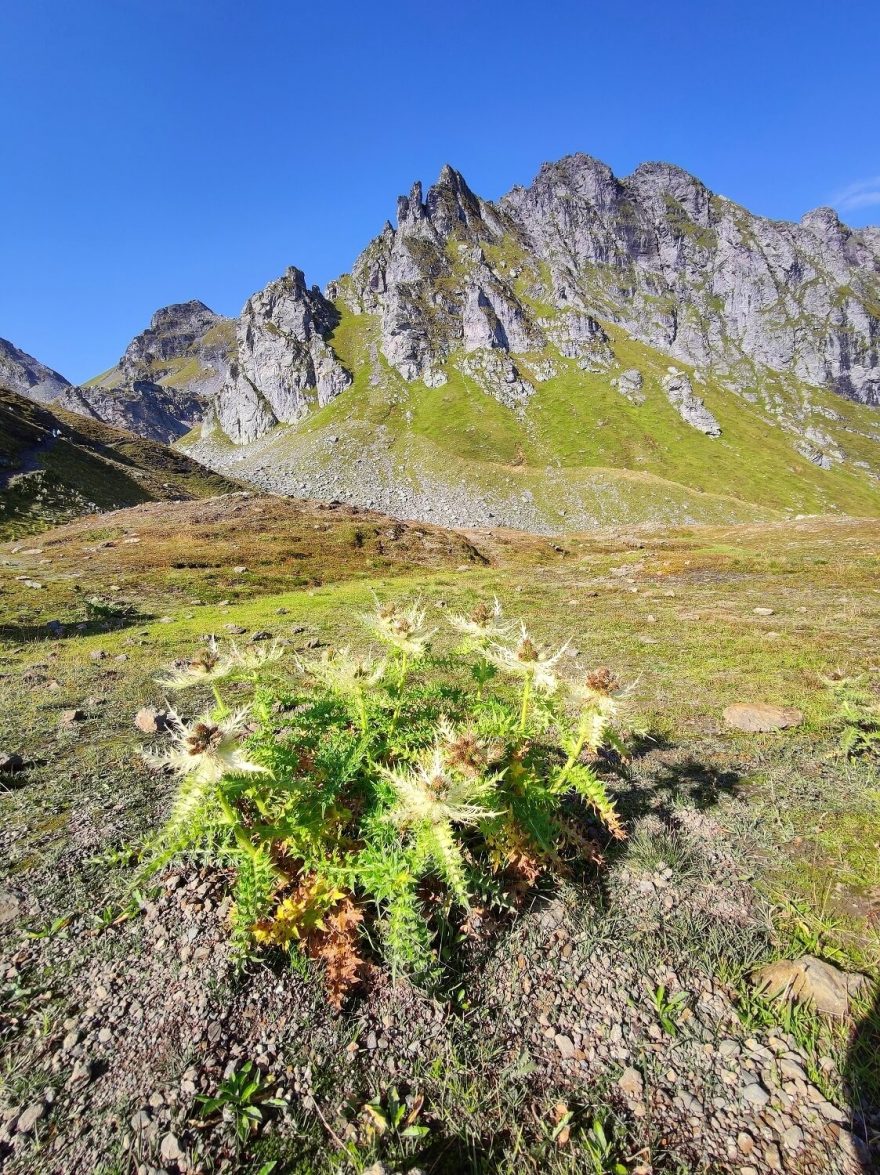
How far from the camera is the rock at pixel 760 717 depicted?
7.44 metres

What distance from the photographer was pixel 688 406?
165m

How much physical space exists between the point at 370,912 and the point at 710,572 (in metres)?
25.9

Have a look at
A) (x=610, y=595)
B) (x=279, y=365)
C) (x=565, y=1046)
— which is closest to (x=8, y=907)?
(x=565, y=1046)

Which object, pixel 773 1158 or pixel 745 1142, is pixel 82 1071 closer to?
pixel 745 1142

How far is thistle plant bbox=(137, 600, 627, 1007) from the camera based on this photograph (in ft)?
11.3

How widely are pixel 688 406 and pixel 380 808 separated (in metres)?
190

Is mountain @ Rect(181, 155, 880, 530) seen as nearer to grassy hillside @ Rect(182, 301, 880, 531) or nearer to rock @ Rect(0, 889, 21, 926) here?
grassy hillside @ Rect(182, 301, 880, 531)

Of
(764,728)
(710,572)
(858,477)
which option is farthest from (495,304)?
(764,728)

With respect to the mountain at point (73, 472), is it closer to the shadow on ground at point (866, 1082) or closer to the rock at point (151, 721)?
the rock at point (151, 721)

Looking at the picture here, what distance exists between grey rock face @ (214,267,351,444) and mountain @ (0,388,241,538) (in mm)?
84677

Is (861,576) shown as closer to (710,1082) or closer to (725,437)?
(710,1082)

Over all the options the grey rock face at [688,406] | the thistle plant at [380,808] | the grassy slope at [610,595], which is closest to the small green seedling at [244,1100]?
the thistle plant at [380,808]

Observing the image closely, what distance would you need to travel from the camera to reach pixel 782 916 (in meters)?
4.21

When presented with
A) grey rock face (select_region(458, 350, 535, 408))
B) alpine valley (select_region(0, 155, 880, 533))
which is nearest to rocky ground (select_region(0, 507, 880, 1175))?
alpine valley (select_region(0, 155, 880, 533))
